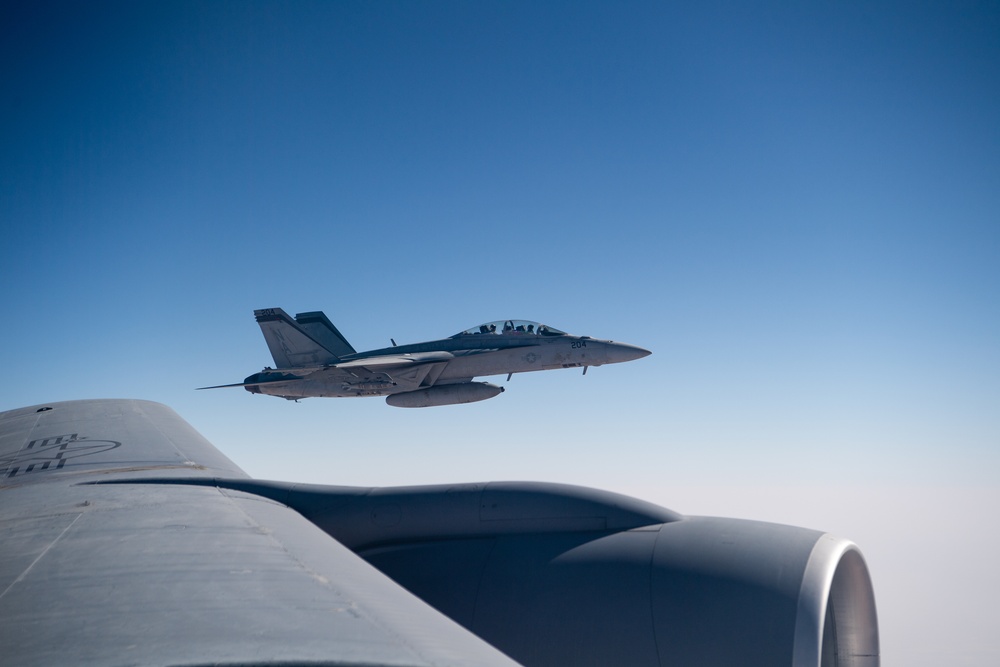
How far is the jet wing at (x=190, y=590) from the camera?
1.58 metres

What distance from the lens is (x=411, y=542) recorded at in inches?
212

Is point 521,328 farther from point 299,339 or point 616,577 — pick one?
point 616,577

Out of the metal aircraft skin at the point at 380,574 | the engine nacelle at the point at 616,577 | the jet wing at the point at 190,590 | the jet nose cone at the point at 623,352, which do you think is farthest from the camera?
the jet nose cone at the point at 623,352

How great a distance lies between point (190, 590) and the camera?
2.16 metres

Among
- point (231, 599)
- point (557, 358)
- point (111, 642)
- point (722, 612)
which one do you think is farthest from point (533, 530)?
point (557, 358)

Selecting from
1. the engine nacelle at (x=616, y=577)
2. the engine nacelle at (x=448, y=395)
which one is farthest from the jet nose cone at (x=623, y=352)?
the engine nacelle at (x=616, y=577)

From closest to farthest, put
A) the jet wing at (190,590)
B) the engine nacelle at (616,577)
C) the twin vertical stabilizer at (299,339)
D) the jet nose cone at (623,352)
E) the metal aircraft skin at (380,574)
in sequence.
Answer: the jet wing at (190,590)
the metal aircraft skin at (380,574)
the engine nacelle at (616,577)
the jet nose cone at (623,352)
the twin vertical stabilizer at (299,339)

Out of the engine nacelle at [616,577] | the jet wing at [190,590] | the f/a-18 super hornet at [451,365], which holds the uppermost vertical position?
the f/a-18 super hornet at [451,365]

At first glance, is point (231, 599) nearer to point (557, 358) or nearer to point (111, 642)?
point (111, 642)

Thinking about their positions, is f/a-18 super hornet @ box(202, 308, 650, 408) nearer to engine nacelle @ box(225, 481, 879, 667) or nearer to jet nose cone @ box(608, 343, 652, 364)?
jet nose cone @ box(608, 343, 652, 364)

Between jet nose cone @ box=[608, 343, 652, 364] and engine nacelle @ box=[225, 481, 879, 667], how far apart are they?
17.1 metres

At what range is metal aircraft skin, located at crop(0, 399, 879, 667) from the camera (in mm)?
1724

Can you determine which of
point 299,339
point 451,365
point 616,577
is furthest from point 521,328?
point 616,577

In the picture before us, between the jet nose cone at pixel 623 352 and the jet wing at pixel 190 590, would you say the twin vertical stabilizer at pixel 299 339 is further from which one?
the jet wing at pixel 190 590
